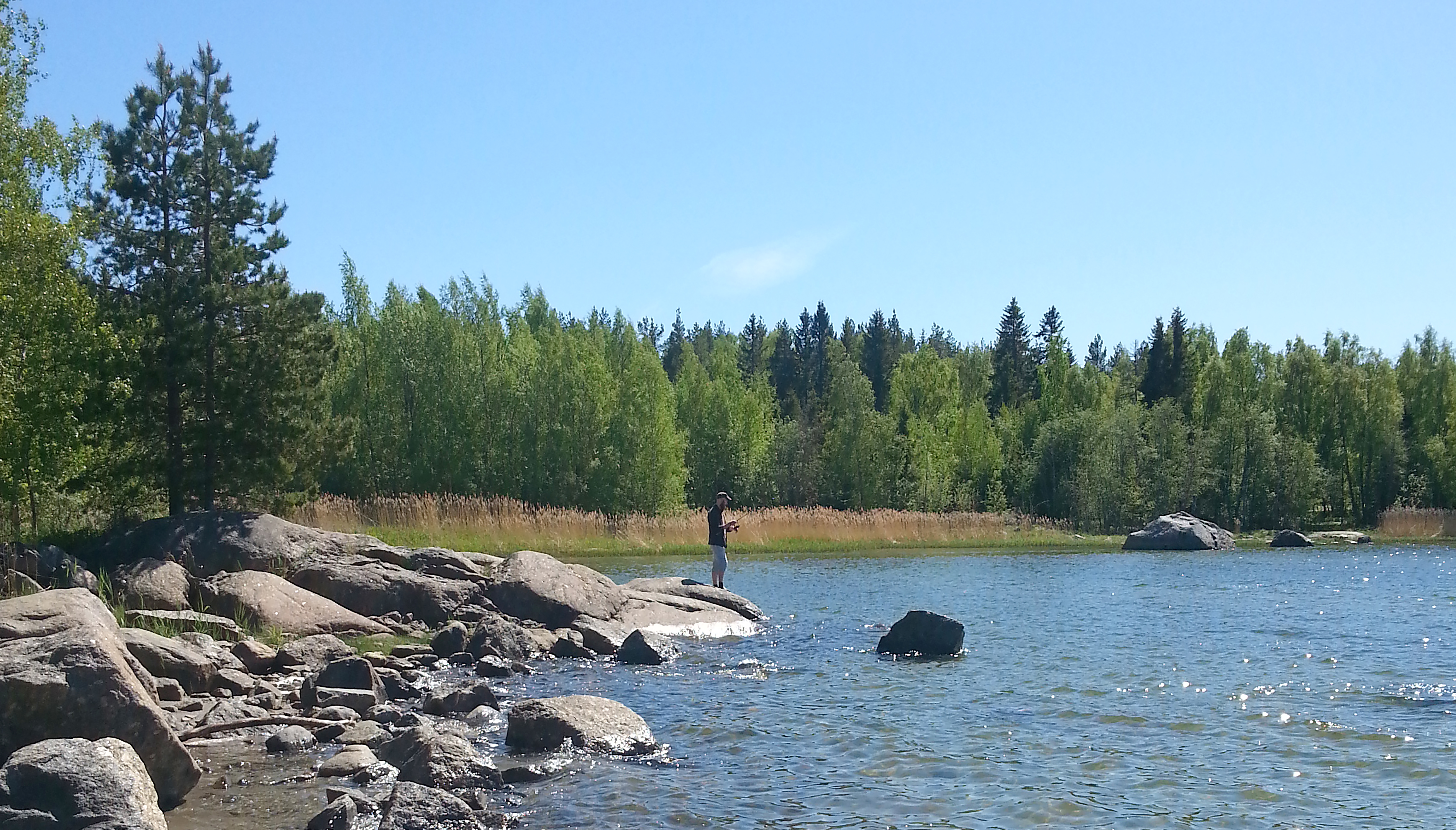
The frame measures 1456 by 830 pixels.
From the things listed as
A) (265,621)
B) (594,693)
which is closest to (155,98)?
(265,621)

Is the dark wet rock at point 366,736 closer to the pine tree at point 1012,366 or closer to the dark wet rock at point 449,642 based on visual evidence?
the dark wet rock at point 449,642

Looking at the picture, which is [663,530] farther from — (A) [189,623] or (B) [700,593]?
(A) [189,623]

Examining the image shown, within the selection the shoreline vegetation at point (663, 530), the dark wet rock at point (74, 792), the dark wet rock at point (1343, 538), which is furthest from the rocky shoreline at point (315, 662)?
the dark wet rock at point (1343, 538)

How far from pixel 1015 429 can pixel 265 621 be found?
2603 inches

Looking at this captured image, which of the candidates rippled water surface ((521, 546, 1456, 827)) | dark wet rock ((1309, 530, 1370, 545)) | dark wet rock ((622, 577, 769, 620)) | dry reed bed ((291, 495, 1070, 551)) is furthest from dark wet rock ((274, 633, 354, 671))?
dark wet rock ((1309, 530, 1370, 545))

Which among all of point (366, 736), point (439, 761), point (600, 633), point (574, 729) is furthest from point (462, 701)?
point (600, 633)

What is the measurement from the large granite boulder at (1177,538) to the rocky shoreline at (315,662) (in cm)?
3122

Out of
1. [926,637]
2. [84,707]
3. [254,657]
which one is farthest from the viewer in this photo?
[926,637]

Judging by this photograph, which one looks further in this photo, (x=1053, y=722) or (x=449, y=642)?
(x=449, y=642)

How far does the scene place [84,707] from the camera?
989 centimetres

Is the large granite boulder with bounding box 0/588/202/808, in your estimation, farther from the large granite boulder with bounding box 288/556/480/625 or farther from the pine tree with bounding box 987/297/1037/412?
the pine tree with bounding box 987/297/1037/412

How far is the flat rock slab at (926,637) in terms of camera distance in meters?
19.4

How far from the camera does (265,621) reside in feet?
60.5

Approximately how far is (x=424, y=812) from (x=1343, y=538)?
56.6 m
